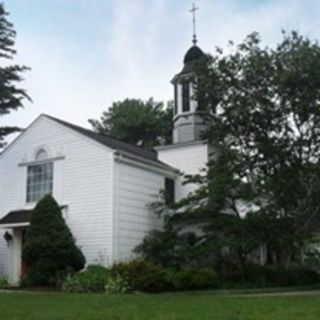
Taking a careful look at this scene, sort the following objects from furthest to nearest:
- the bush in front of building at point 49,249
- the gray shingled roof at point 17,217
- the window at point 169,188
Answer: the window at point 169,188, the gray shingled roof at point 17,217, the bush in front of building at point 49,249

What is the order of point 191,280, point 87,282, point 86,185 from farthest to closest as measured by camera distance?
point 86,185
point 191,280
point 87,282

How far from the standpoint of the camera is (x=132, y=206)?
26.0m

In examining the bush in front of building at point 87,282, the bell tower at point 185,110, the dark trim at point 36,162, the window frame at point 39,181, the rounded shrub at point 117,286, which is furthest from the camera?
the bell tower at point 185,110

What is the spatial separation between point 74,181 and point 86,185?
0.71m

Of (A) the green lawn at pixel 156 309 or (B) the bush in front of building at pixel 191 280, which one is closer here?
(A) the green lawn at pixel 156 309

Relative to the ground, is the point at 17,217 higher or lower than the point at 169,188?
lower

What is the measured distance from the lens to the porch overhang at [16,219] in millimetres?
26062

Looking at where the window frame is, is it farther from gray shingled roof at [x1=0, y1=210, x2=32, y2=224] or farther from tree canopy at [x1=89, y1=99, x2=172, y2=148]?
tree canopy at [x1=89, y1=99, x2=172, y2=148]

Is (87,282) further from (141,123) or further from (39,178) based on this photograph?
(141,123)

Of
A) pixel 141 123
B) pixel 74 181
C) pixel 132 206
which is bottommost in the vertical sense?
pixel 132 206

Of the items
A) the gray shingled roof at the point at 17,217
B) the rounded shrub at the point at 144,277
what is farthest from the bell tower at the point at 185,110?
the rounded shrub at the point at 144,277

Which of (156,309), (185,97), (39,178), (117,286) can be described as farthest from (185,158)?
(156,309)

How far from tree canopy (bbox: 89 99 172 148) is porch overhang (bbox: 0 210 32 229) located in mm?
24595

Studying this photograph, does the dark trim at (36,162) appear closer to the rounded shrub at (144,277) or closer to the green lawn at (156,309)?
the rounded shrub at (144,277)
